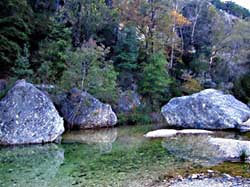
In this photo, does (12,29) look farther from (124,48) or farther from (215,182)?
(215,182)

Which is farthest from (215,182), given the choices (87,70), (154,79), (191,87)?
(191,87)

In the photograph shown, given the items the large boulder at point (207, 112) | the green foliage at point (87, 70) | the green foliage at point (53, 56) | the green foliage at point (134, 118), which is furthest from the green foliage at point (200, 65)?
the green foliage at point (53, 56)

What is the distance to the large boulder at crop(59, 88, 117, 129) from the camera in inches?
607

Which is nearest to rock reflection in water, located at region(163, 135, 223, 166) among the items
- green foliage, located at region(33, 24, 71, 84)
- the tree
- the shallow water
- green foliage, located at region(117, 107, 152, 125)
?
the shallow water

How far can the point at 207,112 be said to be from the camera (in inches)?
617

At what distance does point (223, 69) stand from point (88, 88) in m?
14.1

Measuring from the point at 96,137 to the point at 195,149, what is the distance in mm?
5328

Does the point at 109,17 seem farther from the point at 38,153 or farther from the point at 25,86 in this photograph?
the point at 38,153

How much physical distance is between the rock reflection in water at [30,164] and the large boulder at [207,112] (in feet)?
25.7

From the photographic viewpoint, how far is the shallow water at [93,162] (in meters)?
7.06

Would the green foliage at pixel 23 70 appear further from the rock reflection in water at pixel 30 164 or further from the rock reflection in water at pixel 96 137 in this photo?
the rock reflection in water at pixel 30 164

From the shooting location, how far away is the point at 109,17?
23938mm

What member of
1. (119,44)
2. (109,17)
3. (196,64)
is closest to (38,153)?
(119,44)

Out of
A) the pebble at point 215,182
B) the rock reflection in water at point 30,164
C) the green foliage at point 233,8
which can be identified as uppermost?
the green foliage at point 233,8
